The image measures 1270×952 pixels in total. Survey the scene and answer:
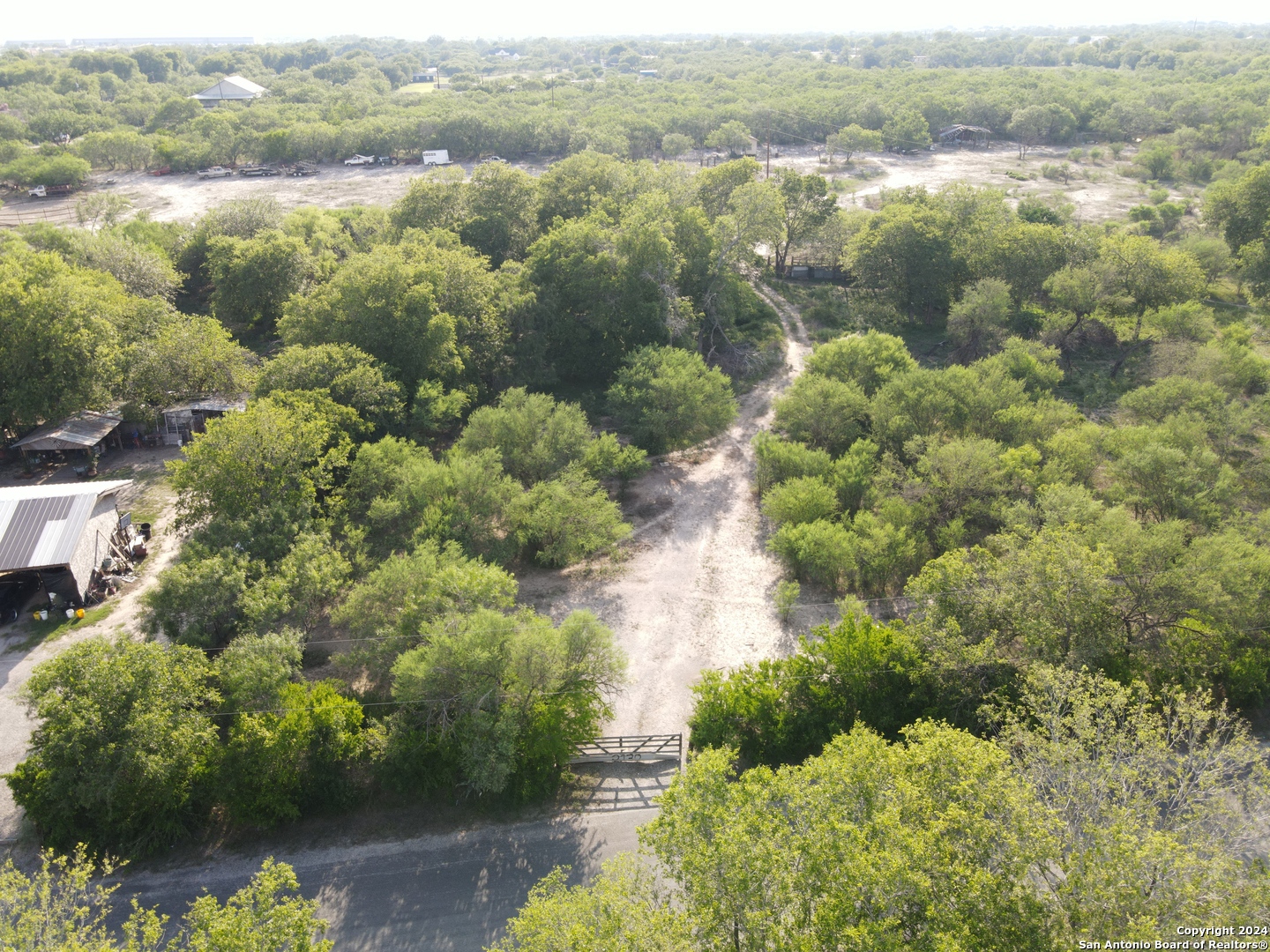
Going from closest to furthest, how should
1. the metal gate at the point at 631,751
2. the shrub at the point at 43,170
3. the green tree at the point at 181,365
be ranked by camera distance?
the metal gate at the point at 631,751, the green tree at the point at 181,365, the shrub at the point at 43,170

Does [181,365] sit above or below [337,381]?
below

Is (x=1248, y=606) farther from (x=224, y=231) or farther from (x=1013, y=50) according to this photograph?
(x=1013, y=50)

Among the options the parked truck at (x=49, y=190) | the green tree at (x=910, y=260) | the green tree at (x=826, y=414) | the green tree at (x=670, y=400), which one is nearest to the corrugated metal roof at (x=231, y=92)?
the parked truck at (x=49, y=190)

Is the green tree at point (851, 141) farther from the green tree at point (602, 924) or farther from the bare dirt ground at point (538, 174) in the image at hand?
the green tree at point (602, 924)

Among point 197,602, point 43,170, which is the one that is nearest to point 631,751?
point 197,602

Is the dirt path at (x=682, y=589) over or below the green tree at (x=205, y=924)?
below

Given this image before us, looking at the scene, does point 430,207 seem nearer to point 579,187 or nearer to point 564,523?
point 579,187

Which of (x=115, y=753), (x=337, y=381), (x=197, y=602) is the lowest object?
(x=115, y=753)
